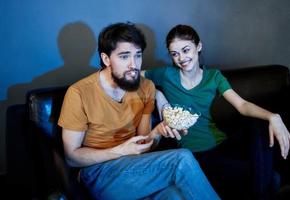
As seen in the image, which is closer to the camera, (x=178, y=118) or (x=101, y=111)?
(x=178, y=118)

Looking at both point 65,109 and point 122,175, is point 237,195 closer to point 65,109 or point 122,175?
point 122,175

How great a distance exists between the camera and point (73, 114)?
1.38m

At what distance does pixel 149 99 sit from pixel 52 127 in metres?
0.49

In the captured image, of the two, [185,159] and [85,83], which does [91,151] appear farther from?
[185,159]

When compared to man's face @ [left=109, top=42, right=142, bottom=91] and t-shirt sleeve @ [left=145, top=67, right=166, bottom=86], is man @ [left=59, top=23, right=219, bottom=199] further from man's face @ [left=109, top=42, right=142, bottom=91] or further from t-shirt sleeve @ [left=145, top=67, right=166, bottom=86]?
t-shirt sleeve @ [left=145, top=67, right=166, bottom=86]

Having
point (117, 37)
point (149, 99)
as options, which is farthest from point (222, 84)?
point (117, 37)

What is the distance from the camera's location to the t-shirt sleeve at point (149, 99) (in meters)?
1.63

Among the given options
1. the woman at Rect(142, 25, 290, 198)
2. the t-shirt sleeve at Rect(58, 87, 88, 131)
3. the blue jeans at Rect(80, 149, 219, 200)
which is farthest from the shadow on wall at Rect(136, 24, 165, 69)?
the blue jeans at Rect(80, 149, 219, 200)

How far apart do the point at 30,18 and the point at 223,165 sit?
4.23ft

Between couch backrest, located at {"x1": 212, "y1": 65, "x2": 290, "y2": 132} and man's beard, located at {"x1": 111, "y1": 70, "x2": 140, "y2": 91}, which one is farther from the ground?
man's beard, located at {"x1": 111, "y1": 70, "x2": 140, "y2": 91}

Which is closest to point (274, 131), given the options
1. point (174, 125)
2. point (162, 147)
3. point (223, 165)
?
point (223, 165)

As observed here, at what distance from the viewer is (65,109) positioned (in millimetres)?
1396

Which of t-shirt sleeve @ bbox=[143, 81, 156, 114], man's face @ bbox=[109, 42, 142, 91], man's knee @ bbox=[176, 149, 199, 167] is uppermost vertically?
man's face @ bbox=[109, 42, 142, 91]

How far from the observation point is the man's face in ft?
4.84
